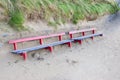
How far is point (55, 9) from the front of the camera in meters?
10.1

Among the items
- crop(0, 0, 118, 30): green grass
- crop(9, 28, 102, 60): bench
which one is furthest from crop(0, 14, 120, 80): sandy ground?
crop(0, 0, 118, 30): green grass

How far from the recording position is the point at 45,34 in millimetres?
9430

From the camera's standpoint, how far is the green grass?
8719 mm

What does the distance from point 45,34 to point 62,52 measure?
783 millimetres

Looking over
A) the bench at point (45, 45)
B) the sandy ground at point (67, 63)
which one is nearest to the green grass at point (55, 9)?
the bench at point (45, 45)

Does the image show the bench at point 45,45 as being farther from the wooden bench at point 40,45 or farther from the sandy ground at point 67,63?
the sandy ground at point 67,63

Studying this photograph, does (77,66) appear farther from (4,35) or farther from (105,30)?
(105,30)

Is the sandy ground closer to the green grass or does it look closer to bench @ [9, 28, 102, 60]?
bench @ [9, 28, 102, 60]

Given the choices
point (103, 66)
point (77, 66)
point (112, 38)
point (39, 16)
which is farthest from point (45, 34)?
point (112, 38)

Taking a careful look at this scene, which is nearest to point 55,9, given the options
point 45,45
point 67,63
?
point 45,45

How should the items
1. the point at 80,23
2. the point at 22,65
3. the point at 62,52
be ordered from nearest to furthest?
the point at 22,65
the point at 62,52
the point at 80,23

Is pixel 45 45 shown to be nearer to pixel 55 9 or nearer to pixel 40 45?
pixel 40 45

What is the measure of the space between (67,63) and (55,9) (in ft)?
7.01

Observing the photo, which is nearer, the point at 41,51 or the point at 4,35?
the point at 4,35
